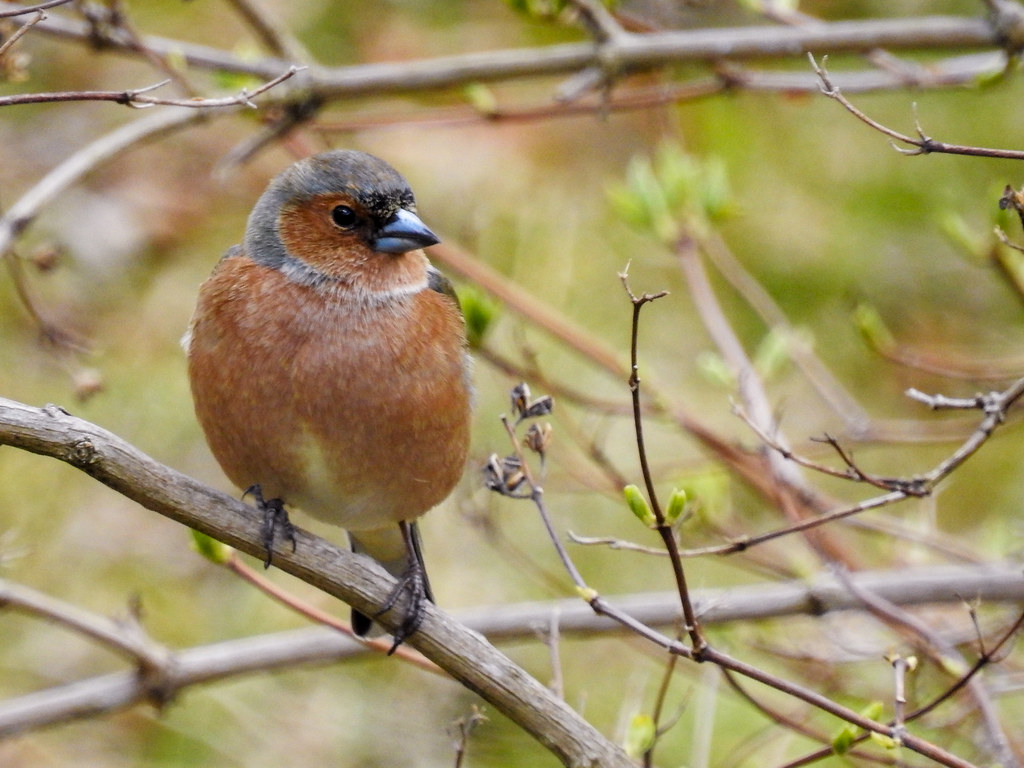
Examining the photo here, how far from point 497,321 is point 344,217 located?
1744 millimetres

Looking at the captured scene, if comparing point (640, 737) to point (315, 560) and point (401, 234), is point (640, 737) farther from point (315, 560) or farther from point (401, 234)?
point (401, 234)

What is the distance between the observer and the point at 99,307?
652 cm

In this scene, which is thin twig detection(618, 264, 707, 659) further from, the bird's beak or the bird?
the bird's beak

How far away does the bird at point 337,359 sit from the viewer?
3.63 metres

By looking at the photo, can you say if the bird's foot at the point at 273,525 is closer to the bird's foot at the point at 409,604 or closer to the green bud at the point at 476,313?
the bird's foot at the point at 409,604

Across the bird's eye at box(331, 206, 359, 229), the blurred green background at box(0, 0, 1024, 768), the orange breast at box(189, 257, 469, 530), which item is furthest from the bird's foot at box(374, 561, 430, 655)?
the blurred green background at box(0, 0, 1024, 768)

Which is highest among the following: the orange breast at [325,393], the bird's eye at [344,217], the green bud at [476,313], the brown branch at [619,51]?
the brown branch at [619,51]

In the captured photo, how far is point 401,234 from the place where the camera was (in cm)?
392

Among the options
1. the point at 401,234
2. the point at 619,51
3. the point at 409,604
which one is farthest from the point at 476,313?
the point at 619,51

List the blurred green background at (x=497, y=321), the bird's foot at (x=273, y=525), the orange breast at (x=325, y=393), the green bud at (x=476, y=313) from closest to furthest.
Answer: the bird's foot at (x=273, y=525), the orange breast at (x=325, y=393), the green bud at (x=476, y=313), the blurred green background at (x=497, y=321)

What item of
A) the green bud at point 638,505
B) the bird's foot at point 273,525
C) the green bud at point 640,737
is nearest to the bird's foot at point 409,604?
the bird's foot at point 273,525

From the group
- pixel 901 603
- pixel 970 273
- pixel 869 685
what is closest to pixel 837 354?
pixel 970 273

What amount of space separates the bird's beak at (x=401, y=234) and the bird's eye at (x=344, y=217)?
0.09m

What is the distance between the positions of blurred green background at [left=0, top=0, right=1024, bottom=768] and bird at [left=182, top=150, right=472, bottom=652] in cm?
160
